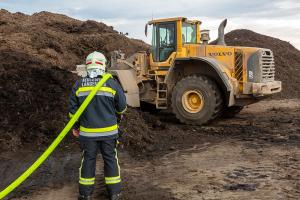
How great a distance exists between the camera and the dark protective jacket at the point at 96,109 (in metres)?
5.46

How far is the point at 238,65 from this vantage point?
11.4 meters

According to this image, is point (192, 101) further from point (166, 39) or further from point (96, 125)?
point (96, 125)

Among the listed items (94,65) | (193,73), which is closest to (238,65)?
(193,73)

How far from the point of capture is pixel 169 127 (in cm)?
1074

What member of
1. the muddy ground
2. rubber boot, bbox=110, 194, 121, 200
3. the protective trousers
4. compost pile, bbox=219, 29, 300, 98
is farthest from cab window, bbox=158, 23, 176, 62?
compost pile, bbox=219, 29, 300, 98

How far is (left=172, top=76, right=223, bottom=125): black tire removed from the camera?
1116 centimetres

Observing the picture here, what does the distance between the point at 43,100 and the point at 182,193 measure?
4.55 metres

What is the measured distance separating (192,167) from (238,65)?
4811 millimetres

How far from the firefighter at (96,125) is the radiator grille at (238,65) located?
20.9 ft

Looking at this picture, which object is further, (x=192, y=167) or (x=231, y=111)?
(x=231, y=111)

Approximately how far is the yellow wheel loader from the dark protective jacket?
587 centimetres

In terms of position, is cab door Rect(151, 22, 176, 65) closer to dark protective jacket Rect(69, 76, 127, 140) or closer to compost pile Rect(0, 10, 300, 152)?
compost pile Rect(0, 10, 300, 152)

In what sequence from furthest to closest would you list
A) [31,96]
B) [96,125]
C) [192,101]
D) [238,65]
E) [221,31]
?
[221,31] → [192,101] → [238,65] → [31,96] → [96,125]

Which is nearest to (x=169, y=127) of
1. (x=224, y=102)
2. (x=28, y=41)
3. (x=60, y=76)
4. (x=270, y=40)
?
(x=224, y=102)
